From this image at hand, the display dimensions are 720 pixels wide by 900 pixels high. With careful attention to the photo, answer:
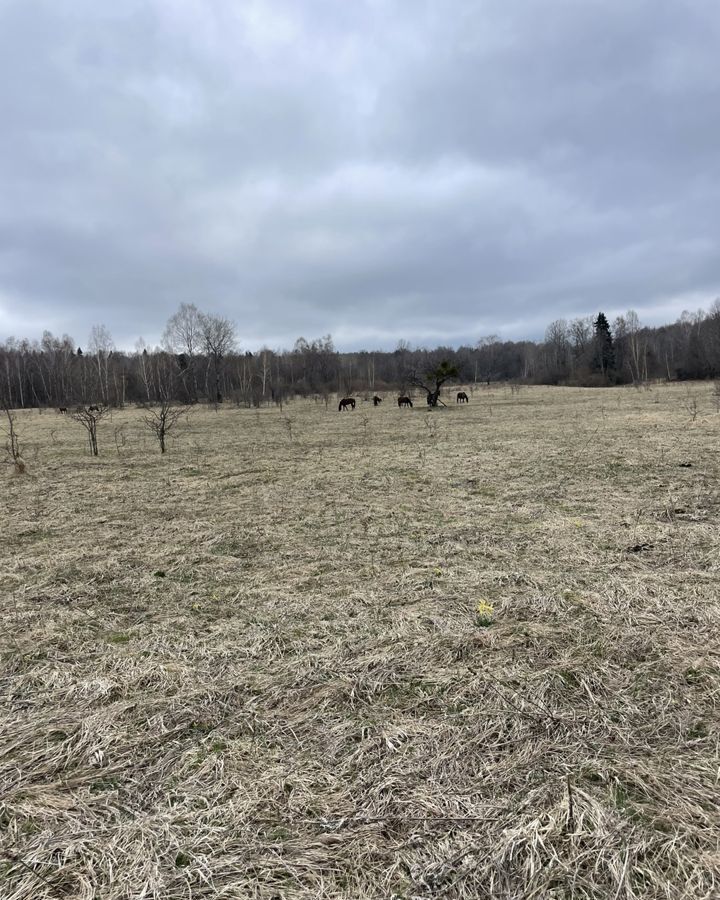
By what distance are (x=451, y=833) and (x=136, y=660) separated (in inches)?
86.7

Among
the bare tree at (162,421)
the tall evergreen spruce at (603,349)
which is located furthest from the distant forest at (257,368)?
the bare tree at (162,421)

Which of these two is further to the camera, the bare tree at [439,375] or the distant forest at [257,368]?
the distant forest at [257,368]

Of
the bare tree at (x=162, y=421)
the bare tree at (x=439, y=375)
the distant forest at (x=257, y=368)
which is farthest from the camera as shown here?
the distant forest at (x=257, y=368)

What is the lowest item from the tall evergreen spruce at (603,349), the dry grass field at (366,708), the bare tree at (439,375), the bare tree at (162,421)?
the dry grass field at (366,708)

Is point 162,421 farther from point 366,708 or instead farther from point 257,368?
point 257,368

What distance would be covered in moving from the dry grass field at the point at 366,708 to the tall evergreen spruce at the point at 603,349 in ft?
222

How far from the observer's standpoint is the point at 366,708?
8.25 ft

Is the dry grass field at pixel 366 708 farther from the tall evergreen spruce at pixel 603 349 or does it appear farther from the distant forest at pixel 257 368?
the tall evergreen spruce at pixel 603 349

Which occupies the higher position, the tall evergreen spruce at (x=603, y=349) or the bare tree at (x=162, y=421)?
the tall evergreen spruce at (x=603, y=349)

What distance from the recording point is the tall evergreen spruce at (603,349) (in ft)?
215

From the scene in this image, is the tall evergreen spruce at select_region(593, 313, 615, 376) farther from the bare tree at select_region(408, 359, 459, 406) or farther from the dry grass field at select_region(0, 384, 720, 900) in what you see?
the dry grass field at select_region(0, 384, 720, 900)

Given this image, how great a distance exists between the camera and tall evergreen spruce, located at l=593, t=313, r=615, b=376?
6544 centimetres

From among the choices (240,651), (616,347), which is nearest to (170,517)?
(240,651)

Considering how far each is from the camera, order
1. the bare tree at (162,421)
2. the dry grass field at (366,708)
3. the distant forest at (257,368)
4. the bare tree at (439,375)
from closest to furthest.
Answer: the dry grass field at (366,708), the bare tree at (162,421), the bare tree at (439,375), the distant forest at (257,368)
